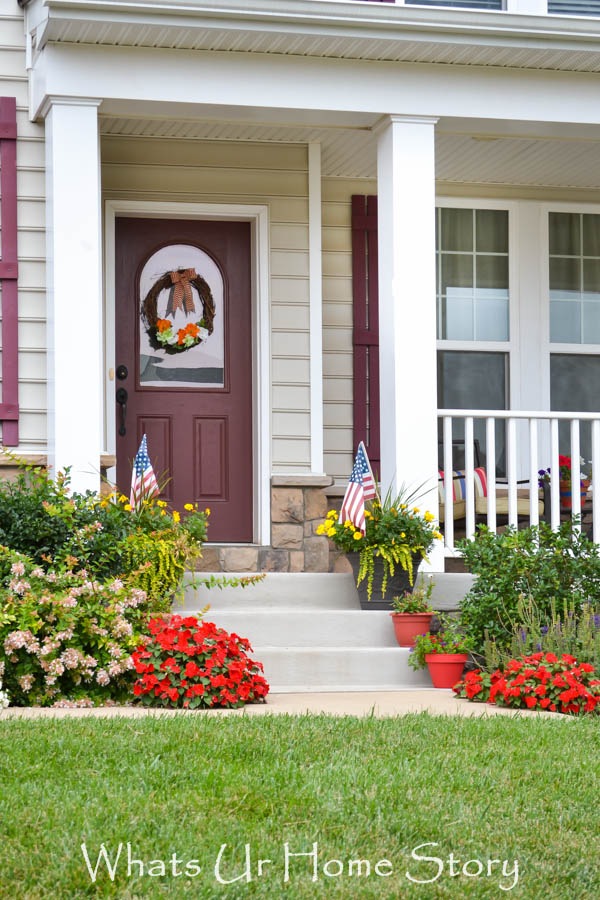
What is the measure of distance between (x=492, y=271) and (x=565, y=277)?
59cm

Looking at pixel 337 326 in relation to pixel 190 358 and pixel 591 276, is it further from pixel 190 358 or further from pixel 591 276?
pixel 591 276

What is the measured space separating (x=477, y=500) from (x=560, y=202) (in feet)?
8.80

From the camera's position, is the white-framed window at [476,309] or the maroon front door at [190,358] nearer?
the maroon front door at [190,358]

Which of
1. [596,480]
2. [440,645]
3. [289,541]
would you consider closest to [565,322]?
→ [596,480]

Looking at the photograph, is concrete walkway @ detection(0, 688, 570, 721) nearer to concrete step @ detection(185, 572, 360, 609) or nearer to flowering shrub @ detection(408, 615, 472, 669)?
flowering shrub @ detection(408, 615, 472, 669)

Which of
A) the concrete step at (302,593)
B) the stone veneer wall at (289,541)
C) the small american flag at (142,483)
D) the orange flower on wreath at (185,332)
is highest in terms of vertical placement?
the orange flower on wreath at (185,332)

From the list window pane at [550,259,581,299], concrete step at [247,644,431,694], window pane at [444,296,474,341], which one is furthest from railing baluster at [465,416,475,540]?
window pane at [550,259,581,299]

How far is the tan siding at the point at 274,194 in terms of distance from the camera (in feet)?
25.0

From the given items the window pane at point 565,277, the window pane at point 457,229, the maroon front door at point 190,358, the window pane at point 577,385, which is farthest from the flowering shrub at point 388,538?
the window pane at point 565,277

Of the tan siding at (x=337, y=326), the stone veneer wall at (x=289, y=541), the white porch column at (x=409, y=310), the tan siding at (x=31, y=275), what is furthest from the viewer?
the tan siding at (x=337, y=326)

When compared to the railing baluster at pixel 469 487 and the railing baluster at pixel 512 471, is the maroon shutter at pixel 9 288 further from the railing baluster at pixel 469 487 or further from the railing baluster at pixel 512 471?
the railing baluster at pixel 512 471

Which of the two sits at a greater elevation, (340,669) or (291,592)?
(291,592)

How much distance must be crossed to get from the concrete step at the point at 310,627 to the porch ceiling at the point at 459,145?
2888 millimetres

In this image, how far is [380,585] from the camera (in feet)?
21.0
